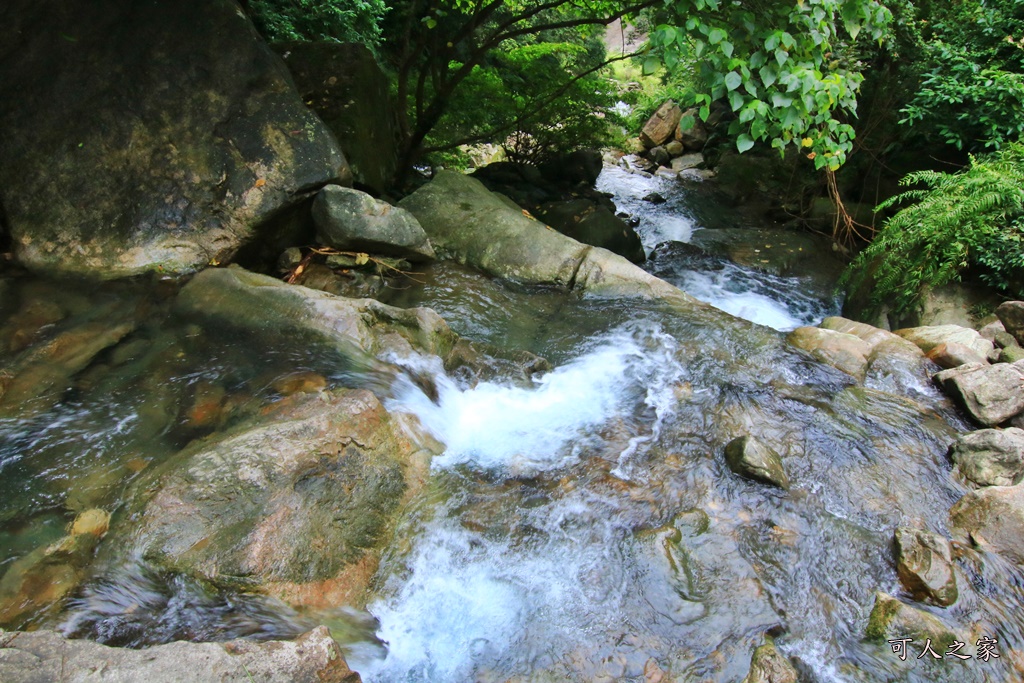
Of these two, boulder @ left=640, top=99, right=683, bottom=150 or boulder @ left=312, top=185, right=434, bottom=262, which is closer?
boulder @ left=312, top=185, right=434, bottom=262

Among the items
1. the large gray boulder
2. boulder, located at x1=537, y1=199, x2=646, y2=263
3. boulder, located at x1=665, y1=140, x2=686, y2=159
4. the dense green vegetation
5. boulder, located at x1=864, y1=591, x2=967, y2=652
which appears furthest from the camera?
boulder, located at x1=665, y1=140, x2=686, y2=159

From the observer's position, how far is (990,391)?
16.2ft

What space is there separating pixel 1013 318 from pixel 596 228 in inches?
175

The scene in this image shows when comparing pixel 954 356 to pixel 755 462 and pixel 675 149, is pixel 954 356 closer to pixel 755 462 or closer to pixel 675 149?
pixel 755 462

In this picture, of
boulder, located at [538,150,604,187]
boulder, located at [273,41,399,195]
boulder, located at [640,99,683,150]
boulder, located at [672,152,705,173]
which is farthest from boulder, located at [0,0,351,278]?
boulder, located at [640,99,683,150]

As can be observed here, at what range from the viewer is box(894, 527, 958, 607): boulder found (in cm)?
342

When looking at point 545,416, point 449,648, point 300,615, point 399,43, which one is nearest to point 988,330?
point 545,416

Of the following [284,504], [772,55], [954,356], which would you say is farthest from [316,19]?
[954,356]

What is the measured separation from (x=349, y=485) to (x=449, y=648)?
1.01 metres

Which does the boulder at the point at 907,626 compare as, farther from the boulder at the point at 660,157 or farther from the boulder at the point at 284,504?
the boulder at the point at 660,157

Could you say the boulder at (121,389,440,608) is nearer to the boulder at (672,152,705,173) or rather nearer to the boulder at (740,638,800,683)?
the boulder at (740,638,800,683)

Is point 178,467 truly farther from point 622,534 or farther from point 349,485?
point 622,534

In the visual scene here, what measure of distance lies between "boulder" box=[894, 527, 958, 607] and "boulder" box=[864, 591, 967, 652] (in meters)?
0.21

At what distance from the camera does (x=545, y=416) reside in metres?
4.68
